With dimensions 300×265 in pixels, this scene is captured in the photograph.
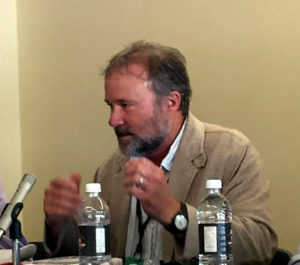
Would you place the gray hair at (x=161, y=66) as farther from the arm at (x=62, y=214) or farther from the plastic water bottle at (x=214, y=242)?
the plastic water bottle at (x=214, y=242)

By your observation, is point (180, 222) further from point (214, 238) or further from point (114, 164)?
point (114, 164)

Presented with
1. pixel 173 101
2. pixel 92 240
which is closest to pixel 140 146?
pixel 173 101

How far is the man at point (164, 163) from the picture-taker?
7.18 ft

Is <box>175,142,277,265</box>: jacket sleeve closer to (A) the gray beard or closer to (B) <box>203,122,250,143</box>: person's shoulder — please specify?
(B) <box>203,122,250,143</box>: person's shoulder

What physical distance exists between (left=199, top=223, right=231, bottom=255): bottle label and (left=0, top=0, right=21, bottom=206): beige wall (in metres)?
1.66

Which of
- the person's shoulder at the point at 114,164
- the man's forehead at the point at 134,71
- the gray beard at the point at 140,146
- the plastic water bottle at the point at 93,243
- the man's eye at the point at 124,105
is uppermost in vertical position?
the man's forehead at the point at 134,71

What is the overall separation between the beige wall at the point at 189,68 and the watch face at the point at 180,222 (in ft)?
2.84

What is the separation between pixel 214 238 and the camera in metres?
1.79

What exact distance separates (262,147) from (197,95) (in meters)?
0.35

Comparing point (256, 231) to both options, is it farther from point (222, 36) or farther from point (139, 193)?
point (222, 36)

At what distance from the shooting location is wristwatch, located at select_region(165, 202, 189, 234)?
6.58ft

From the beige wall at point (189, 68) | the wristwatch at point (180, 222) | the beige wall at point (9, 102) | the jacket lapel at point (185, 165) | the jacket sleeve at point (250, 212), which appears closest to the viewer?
the wristwatch at point (180, 222)

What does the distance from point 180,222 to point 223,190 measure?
311 millimetres

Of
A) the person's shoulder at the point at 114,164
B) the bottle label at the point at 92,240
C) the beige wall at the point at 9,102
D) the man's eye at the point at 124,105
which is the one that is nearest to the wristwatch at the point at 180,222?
the bottle label at the point at 92,240
